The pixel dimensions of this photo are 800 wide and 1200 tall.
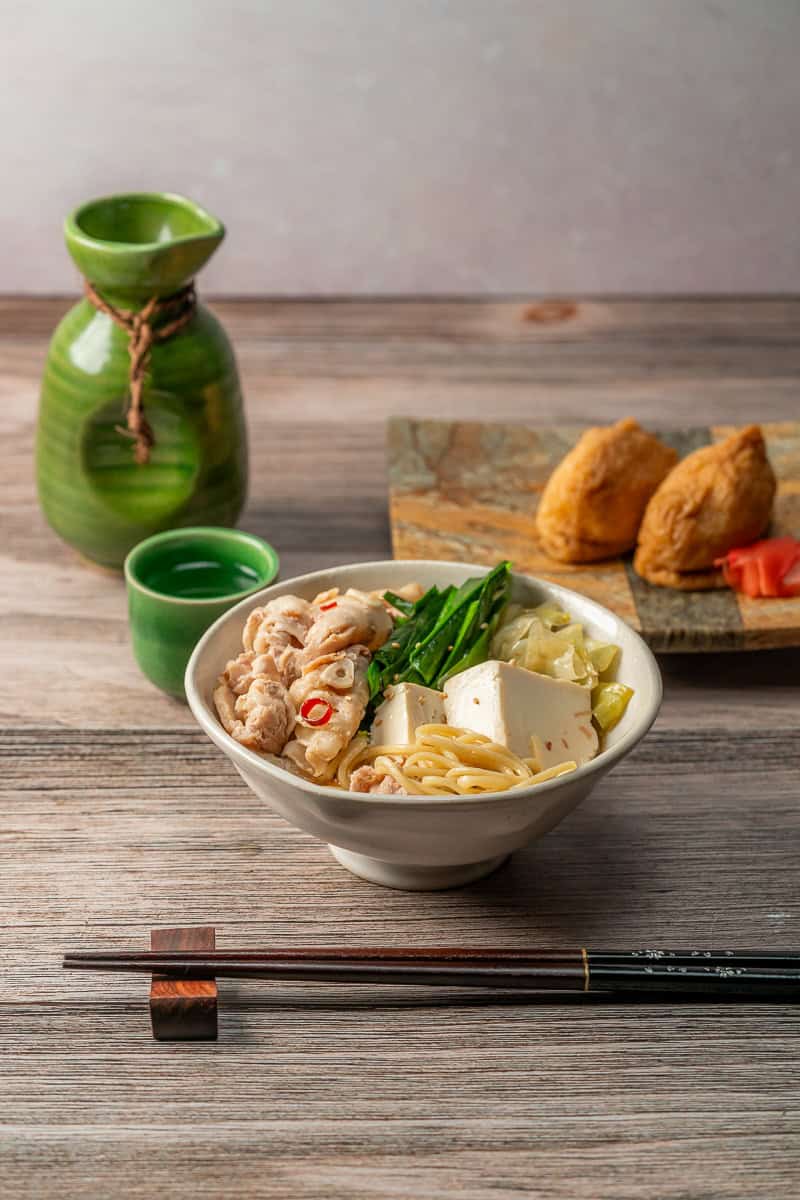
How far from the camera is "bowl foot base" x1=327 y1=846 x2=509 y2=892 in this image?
4.35 ft

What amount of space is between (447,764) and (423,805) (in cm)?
12

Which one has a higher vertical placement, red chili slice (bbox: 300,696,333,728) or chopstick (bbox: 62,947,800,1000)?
red chili slice (bbox: 300,696,333,728)

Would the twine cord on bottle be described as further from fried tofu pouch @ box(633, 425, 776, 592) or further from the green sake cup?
fried tofu pouch @ box(633, 425, 776, 592)

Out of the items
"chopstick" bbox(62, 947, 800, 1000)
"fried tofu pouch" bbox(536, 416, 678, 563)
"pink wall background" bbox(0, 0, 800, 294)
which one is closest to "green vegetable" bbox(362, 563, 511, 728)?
"chopstick" bbox(62, 947, 800, 1000)

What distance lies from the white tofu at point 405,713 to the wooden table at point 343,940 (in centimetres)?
17

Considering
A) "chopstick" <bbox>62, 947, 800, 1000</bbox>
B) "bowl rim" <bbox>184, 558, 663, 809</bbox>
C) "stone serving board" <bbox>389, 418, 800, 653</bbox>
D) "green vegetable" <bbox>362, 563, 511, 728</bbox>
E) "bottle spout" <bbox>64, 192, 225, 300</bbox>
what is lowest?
"stone serving board" <bbox>389, 418, 800, 653</bbox>

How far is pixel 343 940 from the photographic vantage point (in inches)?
50.9

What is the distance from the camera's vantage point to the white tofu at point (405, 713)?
1286 millimetres

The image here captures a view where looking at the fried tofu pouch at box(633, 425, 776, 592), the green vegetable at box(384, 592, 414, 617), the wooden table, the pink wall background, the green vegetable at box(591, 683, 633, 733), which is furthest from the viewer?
the pink wall background

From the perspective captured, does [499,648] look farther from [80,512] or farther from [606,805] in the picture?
[80,512]

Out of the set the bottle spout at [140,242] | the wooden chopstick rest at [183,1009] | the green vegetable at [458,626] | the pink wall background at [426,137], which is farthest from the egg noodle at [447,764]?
the pink wall background at [426,137]

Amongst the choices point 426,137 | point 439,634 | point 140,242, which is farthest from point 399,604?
point 426,137

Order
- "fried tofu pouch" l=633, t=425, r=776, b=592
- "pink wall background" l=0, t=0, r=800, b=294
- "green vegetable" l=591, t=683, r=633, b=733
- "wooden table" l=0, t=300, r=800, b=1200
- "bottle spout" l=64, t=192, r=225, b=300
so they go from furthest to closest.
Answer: "pink wall background" l=0, t=0, r=800, b=294
"fried tofu pouch" l=633, t=425, r=776, b=592
"bottle spout" l=64, t=192, r=225, b=300
"green vegetable" l=591, t=683, r=633, b=733
"wooden table" l=0, t=300, r=800, b=1200

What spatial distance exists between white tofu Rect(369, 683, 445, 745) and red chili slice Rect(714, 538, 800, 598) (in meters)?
0.60
